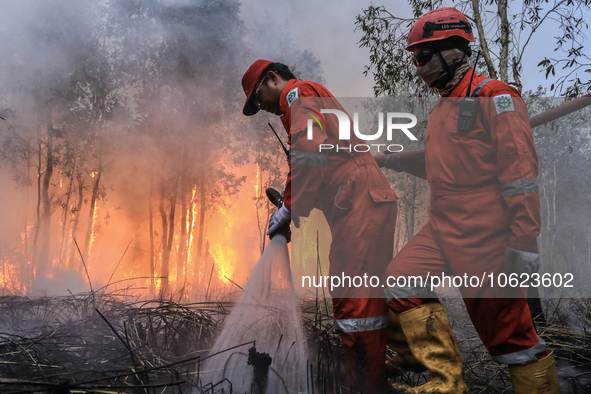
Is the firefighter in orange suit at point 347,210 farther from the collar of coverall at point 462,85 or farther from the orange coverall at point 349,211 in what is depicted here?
the collar of coverall at point 462,85

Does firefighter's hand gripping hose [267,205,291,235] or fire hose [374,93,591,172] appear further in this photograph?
fire hose [374,93,591,172]

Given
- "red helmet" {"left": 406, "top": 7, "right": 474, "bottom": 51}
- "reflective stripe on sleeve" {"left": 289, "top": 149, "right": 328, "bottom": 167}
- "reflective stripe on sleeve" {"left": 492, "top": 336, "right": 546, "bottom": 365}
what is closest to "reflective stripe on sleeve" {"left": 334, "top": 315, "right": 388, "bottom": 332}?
"reflective stripe on sleeve" {"left": 492, "top": 336, "right": 546, "bottom": 365}

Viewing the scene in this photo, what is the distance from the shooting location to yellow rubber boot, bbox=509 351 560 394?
1701mm

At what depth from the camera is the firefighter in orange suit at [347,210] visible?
6.95 feet

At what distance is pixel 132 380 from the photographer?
205 centimetres

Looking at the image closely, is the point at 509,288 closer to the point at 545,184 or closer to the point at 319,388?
the point at 319,388

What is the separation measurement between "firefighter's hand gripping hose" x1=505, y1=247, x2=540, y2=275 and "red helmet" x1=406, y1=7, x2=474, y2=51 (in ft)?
3.88

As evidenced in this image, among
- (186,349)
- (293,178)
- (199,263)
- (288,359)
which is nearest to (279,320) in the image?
(288,359)

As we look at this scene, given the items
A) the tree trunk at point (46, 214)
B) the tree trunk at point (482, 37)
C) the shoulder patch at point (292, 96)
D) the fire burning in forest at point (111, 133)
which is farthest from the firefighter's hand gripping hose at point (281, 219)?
the tree trunk at point (46, 214)

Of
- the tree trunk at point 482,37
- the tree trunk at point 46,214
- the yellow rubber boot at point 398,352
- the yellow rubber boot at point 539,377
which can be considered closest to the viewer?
the yellow rubber boot at point 539,377

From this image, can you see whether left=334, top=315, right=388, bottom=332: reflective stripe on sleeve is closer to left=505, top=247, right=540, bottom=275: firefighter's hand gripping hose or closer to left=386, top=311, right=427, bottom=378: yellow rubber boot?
left=386, top=311, right=427, bottom=378: yellow rubber boot

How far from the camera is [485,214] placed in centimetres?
188

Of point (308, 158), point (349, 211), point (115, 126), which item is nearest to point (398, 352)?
point (349, 211)

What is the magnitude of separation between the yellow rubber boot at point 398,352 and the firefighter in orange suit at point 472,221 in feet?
1.18
